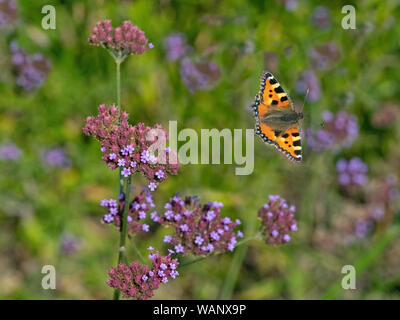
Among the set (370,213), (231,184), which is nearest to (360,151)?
(370,213)

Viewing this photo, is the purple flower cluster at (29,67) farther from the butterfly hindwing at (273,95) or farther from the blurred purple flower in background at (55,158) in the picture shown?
the butterfly hindwing at (273,95)

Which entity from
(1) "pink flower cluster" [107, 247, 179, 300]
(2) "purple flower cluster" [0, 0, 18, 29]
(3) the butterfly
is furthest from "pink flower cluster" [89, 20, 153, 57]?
(2) "purple flower cluster" [0, 0, 18, 29]

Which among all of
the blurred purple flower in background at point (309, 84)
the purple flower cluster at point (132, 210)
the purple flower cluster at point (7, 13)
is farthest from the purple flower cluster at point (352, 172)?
the purple flower cluster at point (7, 13)

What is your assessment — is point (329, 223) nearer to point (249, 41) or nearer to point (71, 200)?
point (249, 41)

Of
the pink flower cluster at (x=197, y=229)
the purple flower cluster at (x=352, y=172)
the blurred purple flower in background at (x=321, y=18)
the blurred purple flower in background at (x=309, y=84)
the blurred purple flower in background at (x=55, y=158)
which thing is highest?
the blurred purple flower in background at (x=321, y=18)

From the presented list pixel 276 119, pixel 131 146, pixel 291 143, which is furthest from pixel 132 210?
pixel 276 119

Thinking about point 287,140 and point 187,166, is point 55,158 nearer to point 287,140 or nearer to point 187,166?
point 187,166

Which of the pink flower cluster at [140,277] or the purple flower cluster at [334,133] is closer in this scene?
the pink flower cluster at [140,277]
